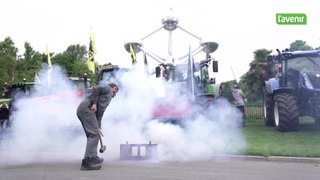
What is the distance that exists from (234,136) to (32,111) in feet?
17.1

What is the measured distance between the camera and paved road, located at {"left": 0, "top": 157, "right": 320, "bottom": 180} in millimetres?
7793

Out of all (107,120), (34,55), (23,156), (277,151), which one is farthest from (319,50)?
(34,55)

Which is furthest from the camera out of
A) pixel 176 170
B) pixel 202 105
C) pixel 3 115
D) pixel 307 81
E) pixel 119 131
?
pixel 3 115

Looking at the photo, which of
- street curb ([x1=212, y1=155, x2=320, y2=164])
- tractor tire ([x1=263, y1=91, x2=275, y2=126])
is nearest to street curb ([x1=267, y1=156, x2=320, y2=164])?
street curb ([x1=212, y1=155, x2=320, y2=164])

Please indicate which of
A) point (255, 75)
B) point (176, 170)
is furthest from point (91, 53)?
point (255, 75)

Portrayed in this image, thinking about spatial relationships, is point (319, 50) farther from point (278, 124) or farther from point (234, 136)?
point (234, 136)

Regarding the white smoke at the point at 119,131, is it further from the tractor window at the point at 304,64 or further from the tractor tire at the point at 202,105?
the tractor window at the point at 304,64

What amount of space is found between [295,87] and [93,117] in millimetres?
7662

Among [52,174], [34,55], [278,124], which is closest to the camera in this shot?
[52,174]

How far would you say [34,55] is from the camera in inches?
1972

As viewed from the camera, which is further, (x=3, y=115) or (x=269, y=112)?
(x=269, y=112)

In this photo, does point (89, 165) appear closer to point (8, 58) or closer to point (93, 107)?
point (93, 107)

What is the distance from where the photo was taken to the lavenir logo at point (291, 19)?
1198 centimetres

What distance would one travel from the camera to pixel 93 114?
8688mm
